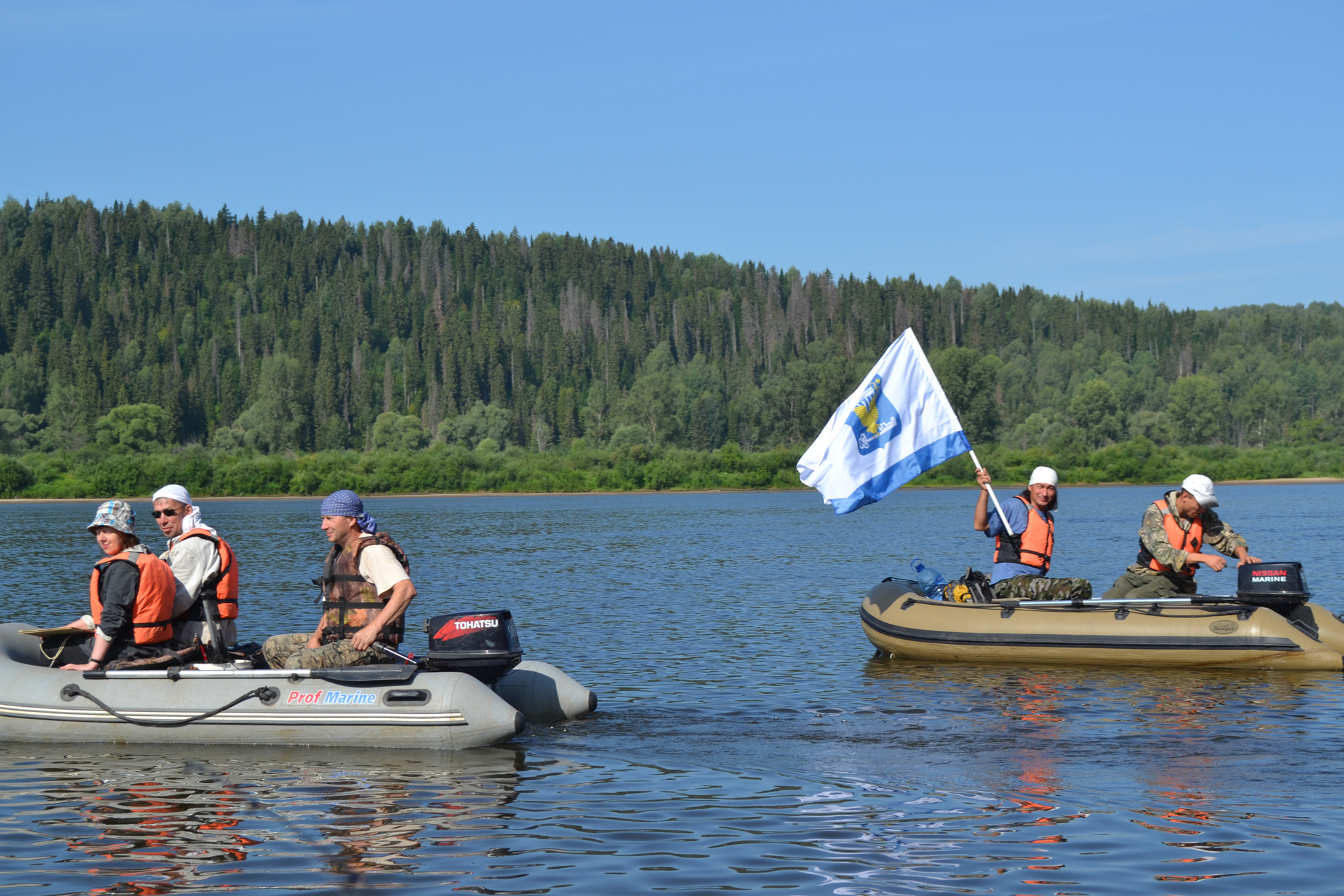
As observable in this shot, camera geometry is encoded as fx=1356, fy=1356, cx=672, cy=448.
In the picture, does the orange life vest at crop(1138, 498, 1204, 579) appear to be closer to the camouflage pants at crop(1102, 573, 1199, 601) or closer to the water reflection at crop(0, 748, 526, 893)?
the camouflage pants at crop(1102, 573, 1199, 601)

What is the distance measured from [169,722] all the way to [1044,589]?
899 centimetres

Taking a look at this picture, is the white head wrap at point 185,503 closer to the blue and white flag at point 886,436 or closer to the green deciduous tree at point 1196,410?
the blue and white flag at point 886,436

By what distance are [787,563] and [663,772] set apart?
22006mm

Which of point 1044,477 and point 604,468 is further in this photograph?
point 604,468

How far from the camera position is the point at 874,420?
1549 cm

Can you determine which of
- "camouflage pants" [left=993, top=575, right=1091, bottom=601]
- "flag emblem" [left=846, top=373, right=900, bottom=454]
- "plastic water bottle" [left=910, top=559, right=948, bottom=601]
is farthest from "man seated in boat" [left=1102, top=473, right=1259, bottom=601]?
"flag emblem" [left=846, top=373, right=900, bottom=454]

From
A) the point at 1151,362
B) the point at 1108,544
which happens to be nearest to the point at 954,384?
the point at 1151,362

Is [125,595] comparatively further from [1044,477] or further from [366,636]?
[1044,477]

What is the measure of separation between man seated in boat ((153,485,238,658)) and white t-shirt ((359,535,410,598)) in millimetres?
1156

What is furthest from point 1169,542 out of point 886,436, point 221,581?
point 221,581

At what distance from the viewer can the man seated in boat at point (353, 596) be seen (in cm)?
1004

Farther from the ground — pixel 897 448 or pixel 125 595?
pixel 897 448

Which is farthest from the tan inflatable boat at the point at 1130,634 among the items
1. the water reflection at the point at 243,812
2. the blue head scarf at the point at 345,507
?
the blue head scarf at the point at 345,507

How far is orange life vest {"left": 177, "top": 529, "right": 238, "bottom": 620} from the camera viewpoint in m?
10.6
